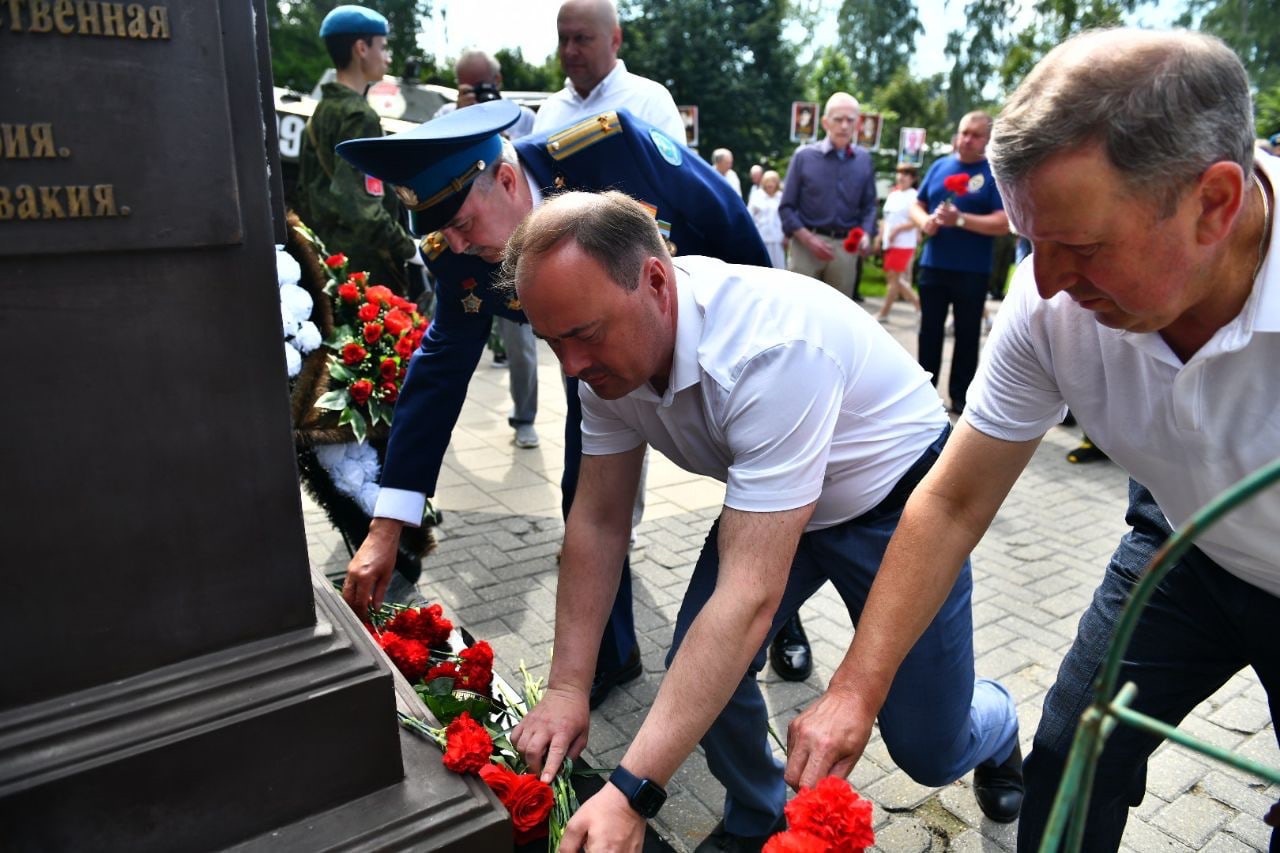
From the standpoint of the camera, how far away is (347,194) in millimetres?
4758

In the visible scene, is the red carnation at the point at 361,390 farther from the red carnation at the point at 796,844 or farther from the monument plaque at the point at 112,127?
the red carnation at the point at 796,844

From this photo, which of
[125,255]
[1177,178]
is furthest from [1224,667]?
[125,255]

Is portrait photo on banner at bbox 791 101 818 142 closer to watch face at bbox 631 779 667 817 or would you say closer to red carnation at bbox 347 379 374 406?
red carnation at bbox 347 379 374 406

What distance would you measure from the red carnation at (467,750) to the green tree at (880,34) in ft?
163

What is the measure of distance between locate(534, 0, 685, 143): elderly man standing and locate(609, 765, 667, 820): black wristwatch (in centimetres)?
276

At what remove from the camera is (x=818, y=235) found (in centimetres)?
757

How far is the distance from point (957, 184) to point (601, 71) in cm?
306

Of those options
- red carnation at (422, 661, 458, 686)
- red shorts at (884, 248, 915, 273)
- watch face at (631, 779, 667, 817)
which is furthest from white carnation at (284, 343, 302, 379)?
red shorts at (884, 248, 915, 273)

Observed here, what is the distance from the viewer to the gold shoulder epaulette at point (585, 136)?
253 centimetres

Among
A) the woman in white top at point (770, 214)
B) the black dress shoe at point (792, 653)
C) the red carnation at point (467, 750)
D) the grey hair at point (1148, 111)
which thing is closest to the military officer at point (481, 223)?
the red carnation at point (467, 750)

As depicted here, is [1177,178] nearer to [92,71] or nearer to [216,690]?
[92,71]

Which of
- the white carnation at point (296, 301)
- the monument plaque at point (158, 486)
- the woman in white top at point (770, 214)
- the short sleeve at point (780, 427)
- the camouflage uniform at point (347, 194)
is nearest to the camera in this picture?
the monument plaque at point (158, 486)

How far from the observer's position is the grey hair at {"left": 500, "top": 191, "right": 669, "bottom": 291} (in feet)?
5.36

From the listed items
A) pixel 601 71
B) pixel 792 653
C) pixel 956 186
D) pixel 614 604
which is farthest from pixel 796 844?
pixel 956 186
